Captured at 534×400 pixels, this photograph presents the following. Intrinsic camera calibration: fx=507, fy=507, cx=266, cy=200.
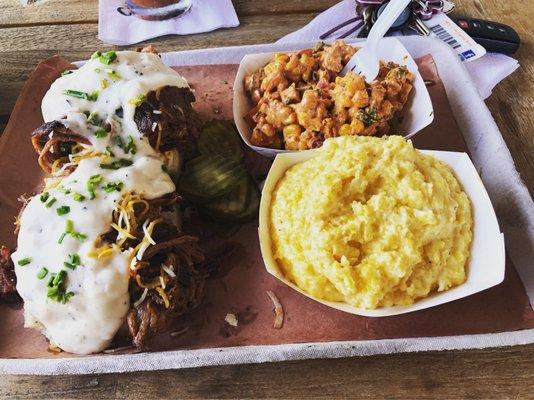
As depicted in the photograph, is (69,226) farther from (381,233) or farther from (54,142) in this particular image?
(381,233)

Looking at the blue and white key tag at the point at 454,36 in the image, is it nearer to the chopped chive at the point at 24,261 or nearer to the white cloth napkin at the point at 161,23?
the white cloth napkin at the point at 161,23

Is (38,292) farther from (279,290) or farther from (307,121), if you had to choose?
(307,121)

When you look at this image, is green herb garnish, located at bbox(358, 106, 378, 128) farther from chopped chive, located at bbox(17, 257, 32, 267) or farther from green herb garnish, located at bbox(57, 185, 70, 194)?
chopped chive, located at bbox(17, 257, 32, 267)

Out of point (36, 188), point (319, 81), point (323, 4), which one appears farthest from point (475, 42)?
point (36, 188)

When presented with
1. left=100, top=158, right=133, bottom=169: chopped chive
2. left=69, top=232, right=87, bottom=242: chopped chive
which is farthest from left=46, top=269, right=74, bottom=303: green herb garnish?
left=100, top=158, right=133, bottom=169: chopped chive

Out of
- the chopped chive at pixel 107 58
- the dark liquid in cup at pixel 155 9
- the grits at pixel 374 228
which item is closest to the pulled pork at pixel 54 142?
the chopped chive at pixel 107 58

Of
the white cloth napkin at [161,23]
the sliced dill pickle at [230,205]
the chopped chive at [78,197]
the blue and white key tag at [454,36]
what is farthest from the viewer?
the white cloth napkin at [161,23]
